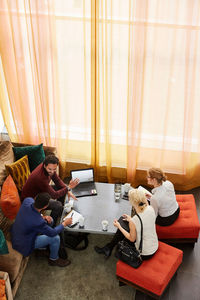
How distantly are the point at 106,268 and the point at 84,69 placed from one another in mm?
2561

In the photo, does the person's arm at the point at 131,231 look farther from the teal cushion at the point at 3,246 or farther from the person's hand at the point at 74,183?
the teal cushion at the point at 3,246

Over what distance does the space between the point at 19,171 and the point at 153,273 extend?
2030 millimetres

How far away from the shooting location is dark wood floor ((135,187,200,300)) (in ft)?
11.1

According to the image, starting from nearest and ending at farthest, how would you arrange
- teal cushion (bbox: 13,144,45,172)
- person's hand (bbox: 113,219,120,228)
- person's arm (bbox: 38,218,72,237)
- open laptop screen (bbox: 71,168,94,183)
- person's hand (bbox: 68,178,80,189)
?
person's arm (bbox: 38,218,72,237), person's hand (bbox: 113,219,120,228), person's hand (bbox: 68,178,80,189), open laptop screen (bbox: 71,168,94,183), teal cushion (bbox: 13,144,45,172)

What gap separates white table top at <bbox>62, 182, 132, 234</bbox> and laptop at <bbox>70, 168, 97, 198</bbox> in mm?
68

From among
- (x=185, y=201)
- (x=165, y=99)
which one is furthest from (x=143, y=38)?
(x=185, y=201)

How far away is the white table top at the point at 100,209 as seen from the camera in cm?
359

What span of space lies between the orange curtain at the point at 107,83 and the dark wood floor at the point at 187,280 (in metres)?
1.25

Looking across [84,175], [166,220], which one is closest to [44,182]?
[84,175]

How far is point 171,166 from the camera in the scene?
15.8 ft

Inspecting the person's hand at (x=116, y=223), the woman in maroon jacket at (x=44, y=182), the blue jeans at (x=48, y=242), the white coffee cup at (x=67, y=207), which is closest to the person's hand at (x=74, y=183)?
the woman in maroon jacket at (x=44, y=182)

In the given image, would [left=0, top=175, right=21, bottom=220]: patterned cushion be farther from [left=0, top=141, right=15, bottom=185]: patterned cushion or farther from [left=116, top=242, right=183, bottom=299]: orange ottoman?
[left=116, top=242, right=183, bottom=299]: orange ottoman

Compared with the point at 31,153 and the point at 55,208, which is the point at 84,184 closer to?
the point at 55,208

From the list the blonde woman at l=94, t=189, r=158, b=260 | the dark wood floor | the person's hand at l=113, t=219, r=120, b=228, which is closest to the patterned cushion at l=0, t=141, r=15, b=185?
the person's hand at l=113, t=219, r=120, b=228
